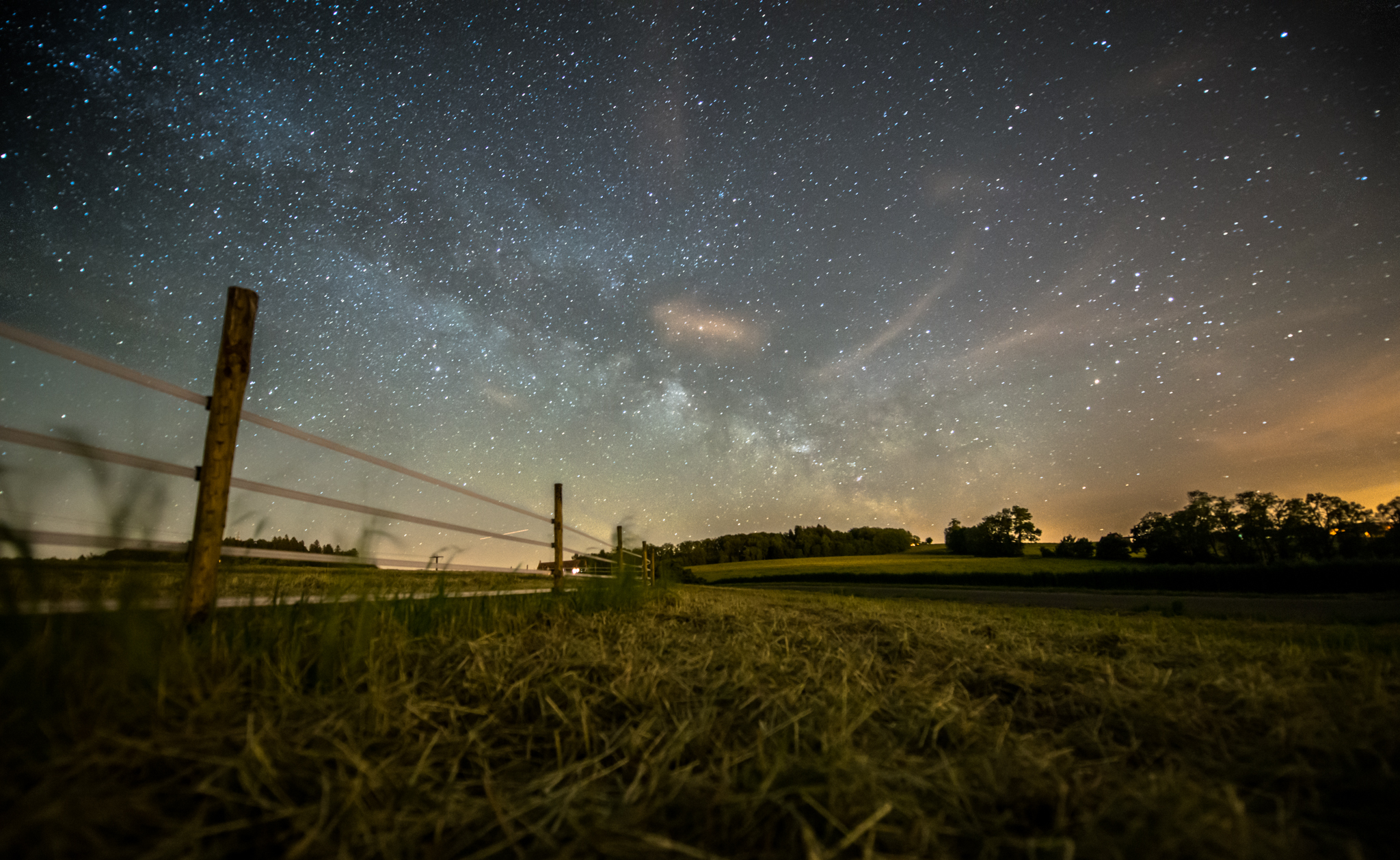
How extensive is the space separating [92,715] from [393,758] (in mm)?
703

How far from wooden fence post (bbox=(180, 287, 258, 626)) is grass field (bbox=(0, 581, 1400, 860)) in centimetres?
26

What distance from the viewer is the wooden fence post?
2490 mm

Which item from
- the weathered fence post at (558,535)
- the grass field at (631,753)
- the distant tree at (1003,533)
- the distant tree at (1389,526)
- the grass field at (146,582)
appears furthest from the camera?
the distant tree at (1003,533)

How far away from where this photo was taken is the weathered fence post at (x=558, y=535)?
307 inches

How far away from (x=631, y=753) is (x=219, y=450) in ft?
8.89

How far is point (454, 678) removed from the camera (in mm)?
2111

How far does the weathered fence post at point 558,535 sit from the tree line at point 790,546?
5112 cm

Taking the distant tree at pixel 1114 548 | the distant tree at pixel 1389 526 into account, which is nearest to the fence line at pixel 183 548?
the distant tree at pixel 1389 526

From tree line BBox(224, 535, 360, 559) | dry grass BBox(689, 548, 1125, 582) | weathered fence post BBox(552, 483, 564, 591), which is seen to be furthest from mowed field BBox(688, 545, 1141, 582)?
tree line BBox(224, 535, 360, 559)

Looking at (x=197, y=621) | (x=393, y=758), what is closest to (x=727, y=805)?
(x=393, y=758)

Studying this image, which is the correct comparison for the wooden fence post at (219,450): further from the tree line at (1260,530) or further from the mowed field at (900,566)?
the tree line at (1260,530)

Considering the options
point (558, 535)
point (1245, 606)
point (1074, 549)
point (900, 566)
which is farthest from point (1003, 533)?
point (558, 535)

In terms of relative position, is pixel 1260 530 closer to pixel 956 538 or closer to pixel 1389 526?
pixel 1389 526

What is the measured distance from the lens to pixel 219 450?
2.76 m
